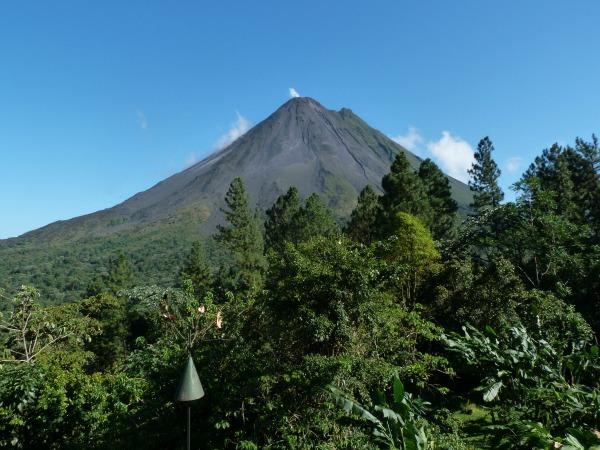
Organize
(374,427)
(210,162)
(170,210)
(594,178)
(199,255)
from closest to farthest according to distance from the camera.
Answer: (374,427) → (594,178) → (199,255) → (170,210) → (210,162)

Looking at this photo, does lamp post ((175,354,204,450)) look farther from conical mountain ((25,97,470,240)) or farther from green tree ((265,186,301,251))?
conical mountain ((25,97,470,240))

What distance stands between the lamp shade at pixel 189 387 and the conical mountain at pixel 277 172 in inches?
4776

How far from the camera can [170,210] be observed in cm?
14338

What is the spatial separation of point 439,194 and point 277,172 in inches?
4883

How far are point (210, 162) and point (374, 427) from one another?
615ft

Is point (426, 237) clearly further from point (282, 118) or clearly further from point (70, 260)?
point (282, 118)

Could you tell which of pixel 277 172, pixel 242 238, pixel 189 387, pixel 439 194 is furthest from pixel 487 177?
pixel 277 172

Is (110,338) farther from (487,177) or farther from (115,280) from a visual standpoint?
(487,177)

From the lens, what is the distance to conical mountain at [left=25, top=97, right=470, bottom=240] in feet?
467

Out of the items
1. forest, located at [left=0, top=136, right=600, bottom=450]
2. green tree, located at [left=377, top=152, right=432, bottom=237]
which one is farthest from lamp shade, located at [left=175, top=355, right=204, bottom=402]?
green tree, located at [left=377, top=152, right=432, bottom=237]

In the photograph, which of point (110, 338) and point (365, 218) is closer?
point (110, 338)

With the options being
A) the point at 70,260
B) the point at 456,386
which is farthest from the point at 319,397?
the point at 70,260

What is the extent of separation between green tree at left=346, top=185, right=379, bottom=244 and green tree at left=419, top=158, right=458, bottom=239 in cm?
386

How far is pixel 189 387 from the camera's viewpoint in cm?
463
